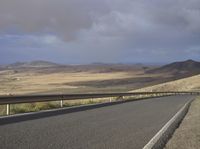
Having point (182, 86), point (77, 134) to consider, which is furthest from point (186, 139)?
point (182, 86)

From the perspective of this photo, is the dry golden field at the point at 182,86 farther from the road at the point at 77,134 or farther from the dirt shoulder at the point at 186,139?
the dirt shoulder at the point at 186,139

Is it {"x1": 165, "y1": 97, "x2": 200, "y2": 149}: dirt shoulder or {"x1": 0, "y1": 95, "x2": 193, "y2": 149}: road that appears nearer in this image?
{"x1": 0, "y1": 95, "x2": 193, "y2": 149}: road

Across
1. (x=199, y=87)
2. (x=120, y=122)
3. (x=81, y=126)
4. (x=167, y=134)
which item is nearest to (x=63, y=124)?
(x=81, y=126)

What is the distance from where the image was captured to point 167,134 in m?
12.7

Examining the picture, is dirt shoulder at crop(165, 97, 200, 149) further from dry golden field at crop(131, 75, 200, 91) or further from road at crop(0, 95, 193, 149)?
dry golden field at crop(131, 75, 200, 91)

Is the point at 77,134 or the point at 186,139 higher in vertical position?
the point at 77,134

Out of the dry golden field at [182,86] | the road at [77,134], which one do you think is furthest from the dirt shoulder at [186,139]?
the dry golden field at [182,86]

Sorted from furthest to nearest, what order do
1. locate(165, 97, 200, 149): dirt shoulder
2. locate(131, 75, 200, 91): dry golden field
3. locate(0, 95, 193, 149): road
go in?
locate(131, 75, 200, 91): dry golden field < locate(165, 97, 200, 149): dirt shoulder < locate(0, 95, 193, 149): road

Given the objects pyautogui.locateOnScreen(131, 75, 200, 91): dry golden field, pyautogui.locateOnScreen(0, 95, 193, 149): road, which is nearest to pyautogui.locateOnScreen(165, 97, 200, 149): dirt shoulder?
pyautogui.locateOnScreen(0, 95, 193, 149): road

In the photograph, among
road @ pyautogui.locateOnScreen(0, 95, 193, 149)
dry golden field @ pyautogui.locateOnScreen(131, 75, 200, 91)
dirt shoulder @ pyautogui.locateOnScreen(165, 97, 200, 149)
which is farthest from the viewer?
dry golden field @ pyautogui.locateOnScreen(131, 75, 200, 91)

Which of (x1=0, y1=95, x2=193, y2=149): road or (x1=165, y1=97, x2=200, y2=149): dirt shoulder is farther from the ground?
(x1=0, y1=95, x2=193, y2=149): road

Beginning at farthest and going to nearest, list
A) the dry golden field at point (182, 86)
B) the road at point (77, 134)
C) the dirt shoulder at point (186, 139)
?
the dry golden field at point (182, 86)
the dirt shoulder at point (186, 139)
the road at point (77, 134)

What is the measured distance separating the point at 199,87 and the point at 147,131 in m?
81.0

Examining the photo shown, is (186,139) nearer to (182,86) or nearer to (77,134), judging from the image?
(77,134)
